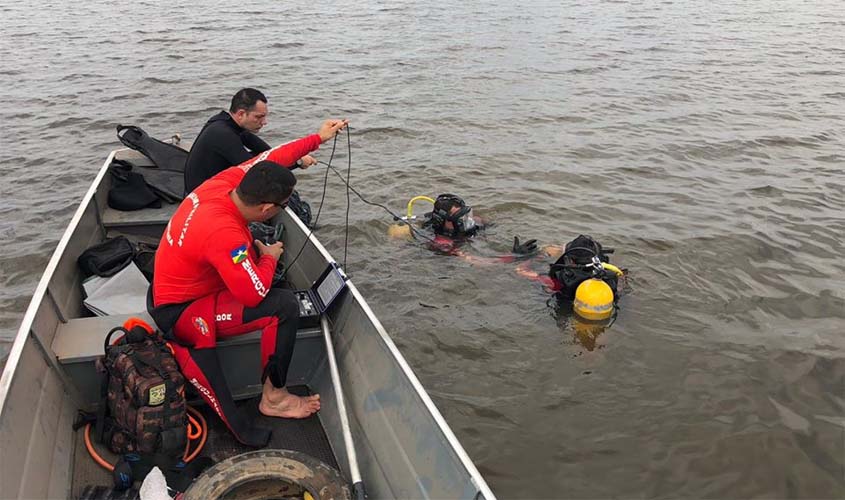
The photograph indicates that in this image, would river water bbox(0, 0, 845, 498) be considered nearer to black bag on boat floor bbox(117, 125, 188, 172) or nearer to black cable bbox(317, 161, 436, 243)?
black cable bbox(317, 161, 436, 243)

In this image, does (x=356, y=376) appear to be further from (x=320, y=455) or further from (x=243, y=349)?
(x=243, y=349)

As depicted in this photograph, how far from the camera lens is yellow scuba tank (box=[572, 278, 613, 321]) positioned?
604 cm

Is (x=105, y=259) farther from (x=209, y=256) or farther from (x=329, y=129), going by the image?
(x=329, y=129)

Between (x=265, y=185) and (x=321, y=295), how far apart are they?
4.30 feet

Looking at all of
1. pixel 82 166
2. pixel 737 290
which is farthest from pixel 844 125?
pixel 82 166

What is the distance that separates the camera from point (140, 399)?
3.53 meters

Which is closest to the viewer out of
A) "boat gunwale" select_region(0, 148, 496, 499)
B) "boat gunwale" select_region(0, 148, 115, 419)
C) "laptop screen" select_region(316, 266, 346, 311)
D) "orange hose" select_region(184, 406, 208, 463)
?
"boat gunwale" select_region(0, 148, 496, 499)

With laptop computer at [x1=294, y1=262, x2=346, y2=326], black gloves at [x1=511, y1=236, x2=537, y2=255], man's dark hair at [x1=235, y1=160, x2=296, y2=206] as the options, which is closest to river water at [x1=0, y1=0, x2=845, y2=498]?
black gloves at [x1=511, y1=236, x2=537, y2=255]

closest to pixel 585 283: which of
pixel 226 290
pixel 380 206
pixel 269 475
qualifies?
pixel 226 290

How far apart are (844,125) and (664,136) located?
3.69 m

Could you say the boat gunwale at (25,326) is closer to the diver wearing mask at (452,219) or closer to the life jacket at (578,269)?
the diver wearing mask at (452,219)

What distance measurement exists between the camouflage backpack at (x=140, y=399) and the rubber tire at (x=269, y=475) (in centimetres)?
47

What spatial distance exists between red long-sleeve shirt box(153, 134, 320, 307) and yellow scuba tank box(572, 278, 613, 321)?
3.34 meters

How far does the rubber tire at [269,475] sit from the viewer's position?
3.21 metres
